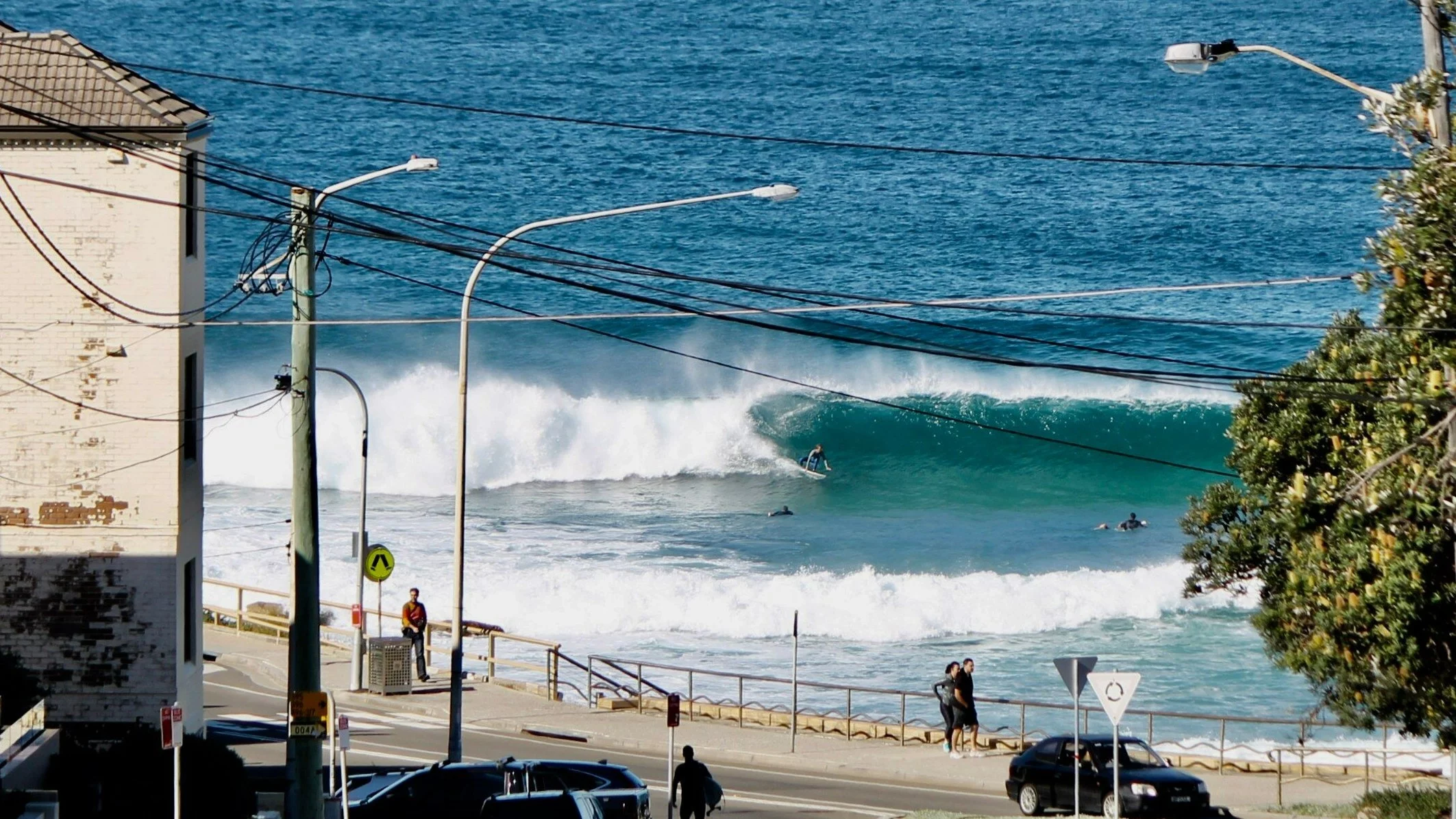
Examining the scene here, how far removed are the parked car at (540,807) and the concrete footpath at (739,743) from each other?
7229 mm

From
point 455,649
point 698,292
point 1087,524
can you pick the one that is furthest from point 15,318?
point 698,292

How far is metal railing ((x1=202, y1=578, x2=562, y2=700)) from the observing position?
31250 millimetres

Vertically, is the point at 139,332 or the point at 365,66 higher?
the point at 365,66

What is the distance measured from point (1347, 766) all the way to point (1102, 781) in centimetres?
575

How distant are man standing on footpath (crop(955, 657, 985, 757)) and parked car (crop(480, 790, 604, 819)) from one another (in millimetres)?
8521

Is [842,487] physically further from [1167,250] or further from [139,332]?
[139,332]

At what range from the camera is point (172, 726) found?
653 inches

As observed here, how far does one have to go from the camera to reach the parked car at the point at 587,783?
19562 mm

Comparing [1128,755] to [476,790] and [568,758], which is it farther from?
[476,790]

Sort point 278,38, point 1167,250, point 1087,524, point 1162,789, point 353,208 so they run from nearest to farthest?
point 1162,789
point 1087,524
point 1167,250
point 353,208
point 278,38

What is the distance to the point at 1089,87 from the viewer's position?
305ft

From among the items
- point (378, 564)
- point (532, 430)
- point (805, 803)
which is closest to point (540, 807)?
point (805, 803)

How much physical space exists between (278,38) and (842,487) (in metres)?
55.6

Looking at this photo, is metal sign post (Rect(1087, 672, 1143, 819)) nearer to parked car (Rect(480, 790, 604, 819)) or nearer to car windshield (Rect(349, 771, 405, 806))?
parked car (Rect(480, 790, 604, 819))
